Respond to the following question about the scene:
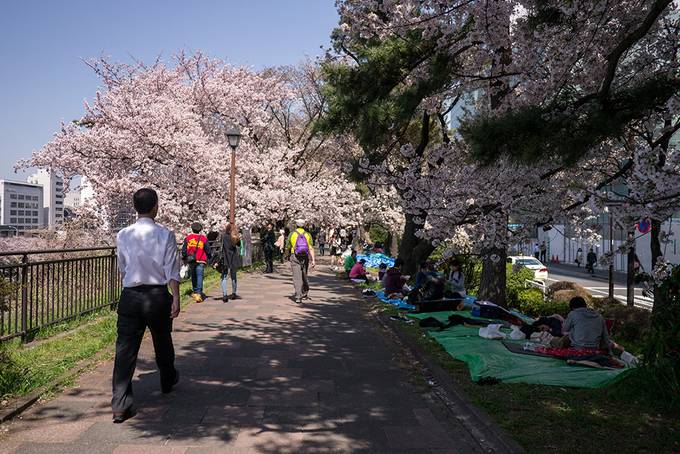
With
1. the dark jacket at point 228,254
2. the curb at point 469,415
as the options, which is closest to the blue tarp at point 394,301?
the dark jacket at point 228,254

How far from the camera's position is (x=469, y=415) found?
192 inches

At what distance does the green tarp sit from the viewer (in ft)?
19.4

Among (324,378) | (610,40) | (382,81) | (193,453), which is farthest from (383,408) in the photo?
(610,40)

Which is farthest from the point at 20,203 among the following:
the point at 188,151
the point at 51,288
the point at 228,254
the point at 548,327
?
the point at 548,327

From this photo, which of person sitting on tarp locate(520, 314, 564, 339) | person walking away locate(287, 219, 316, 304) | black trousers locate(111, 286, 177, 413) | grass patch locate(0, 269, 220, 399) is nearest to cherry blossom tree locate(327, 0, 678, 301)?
person sitting on tarp locate(520, 314, 564, 339)

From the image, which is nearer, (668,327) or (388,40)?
(668,327)

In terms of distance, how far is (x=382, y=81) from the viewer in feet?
25.6

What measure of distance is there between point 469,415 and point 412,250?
1266cm

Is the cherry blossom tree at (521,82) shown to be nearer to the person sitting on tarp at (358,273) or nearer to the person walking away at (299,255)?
the person walking away at (299,255)

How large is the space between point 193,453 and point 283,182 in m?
22.8

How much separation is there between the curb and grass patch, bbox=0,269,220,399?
3.76m

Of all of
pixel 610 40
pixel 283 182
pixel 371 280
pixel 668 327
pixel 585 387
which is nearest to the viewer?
pixel 668 327

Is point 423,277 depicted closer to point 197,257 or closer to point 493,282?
point 493,282

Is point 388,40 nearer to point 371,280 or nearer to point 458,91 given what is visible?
point 458,91
